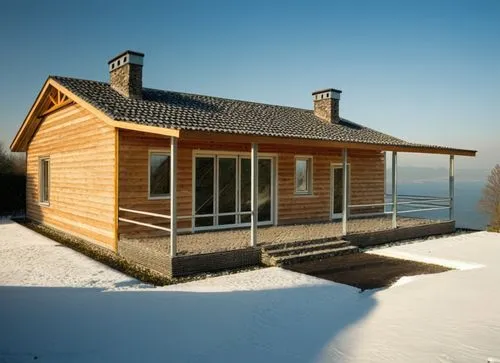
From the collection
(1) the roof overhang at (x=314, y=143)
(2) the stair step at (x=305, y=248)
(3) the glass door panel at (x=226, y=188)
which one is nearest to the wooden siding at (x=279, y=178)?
(3) the glass door panel at (x=226, y=188)

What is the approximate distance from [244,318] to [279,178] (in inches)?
305

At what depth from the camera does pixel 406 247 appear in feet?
36.8

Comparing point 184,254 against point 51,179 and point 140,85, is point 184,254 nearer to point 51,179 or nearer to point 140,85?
point 140,85

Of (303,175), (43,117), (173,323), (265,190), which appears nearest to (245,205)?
(265,190)

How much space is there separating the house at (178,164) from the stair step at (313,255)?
0.70 metres

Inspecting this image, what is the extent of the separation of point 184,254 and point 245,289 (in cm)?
180

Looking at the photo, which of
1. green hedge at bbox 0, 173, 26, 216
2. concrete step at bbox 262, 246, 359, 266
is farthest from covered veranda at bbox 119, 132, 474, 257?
green hedge at bbox 0, 173, 26, 216

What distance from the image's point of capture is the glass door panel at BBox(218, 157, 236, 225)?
460 inches

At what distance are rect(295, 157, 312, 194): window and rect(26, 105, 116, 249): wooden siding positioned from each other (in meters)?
6.18

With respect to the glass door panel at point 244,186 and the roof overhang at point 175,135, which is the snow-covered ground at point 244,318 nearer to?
the roof overhang at point 175,135

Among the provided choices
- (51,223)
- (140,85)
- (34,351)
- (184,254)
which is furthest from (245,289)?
(51,223)

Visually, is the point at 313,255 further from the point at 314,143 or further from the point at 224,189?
the point at 224,189

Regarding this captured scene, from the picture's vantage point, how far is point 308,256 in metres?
9.37

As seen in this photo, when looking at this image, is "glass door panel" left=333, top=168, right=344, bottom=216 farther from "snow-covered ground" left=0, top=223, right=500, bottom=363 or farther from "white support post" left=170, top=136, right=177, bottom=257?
"white support post" left=170, top=136, right=177, bottom=257
